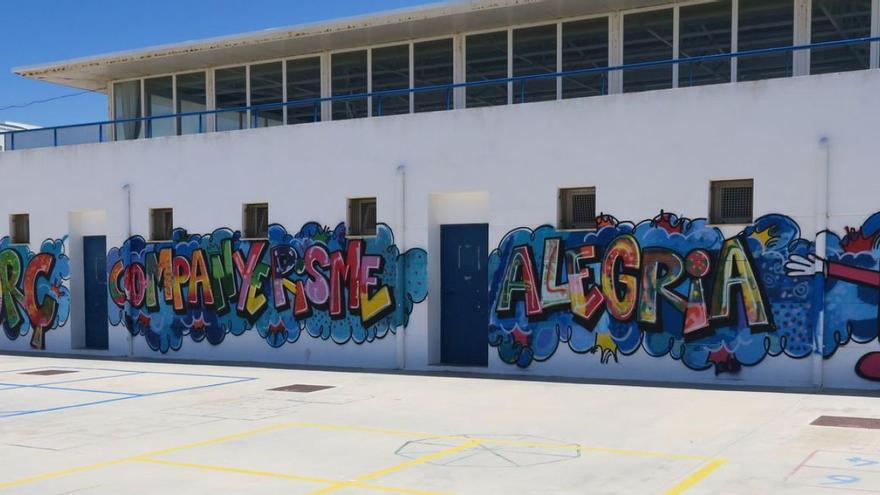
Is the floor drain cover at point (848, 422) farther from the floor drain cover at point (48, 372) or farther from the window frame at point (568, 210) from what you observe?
the floor drain cover at point (48, 372)

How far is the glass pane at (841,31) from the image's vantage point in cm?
1527

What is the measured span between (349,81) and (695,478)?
1399 cm

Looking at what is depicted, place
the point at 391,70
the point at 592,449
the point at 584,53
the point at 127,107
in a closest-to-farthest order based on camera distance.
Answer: the point at 592,449
the point at 584,53
the point at 391,70
the point at 127,107

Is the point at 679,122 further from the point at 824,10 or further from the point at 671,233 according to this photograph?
the point at 824,10

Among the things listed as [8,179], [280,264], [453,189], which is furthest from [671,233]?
[8,179]


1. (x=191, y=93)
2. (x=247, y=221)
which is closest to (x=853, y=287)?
(x=247, y=221)

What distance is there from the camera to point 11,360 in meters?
19.4

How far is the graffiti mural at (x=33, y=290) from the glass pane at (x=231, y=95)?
182 inches

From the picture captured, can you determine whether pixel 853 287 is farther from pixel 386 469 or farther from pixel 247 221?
pixel 247 221

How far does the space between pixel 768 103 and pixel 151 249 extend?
1287 centimetres

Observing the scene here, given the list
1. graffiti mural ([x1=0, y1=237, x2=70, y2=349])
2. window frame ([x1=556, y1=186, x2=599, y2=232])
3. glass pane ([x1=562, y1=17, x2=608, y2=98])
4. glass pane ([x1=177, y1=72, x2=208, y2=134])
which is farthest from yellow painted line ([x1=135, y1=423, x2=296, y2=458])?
glass pane ([x1=177, y1=72, x2=208, y2=134])

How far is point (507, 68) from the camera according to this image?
18031mm

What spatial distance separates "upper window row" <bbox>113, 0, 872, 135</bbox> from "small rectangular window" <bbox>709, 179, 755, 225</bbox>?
320 centimetres

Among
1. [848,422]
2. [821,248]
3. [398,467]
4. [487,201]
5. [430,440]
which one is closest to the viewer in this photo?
[398,467]
